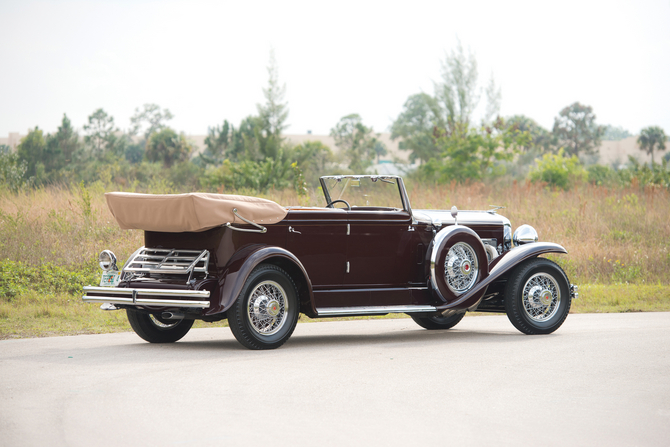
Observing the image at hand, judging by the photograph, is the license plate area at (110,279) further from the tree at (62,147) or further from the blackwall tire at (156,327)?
the tree at (62,147)

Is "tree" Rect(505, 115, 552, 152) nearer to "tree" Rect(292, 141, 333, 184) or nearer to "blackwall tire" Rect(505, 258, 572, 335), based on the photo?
"tree" Rect(292, 141, 333, 184)

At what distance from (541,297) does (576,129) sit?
2551 inches

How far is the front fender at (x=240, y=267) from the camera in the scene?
7.21 metres

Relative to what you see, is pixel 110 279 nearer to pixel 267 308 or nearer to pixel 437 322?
pixel 267 308

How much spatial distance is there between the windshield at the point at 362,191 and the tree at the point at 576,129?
6298cm

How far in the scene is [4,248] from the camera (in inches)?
542

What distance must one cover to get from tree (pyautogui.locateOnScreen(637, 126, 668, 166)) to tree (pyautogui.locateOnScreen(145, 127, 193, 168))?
3701 centimetres

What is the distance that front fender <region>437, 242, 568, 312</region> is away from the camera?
8820 millimetres

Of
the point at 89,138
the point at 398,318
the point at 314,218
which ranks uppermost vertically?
the point at 89,138

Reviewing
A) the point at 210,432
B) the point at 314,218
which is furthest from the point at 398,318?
the point at 210,432

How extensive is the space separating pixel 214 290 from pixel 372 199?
2835 millimetres

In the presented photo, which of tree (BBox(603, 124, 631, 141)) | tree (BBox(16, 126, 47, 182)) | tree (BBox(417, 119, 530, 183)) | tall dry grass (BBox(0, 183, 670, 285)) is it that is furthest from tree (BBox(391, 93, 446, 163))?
tree (BBox(603, 124, 631, 141))

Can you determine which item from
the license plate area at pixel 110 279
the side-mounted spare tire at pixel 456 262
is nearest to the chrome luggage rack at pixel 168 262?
the license plate area at pixel 110 279

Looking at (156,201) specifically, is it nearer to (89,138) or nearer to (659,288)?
(659,288)
